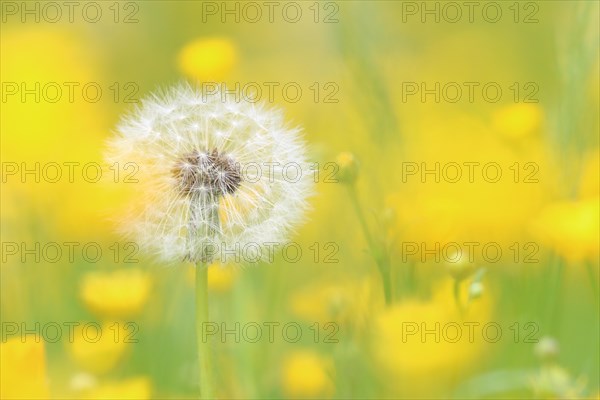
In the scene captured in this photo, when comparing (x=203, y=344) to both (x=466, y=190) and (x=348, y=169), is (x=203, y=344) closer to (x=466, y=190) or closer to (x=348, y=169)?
(x=348, y=169)

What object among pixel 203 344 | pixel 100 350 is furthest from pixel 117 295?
pixel 203 344

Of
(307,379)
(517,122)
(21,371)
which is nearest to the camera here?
(21,371)

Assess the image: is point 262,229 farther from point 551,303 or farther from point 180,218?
point 551,303

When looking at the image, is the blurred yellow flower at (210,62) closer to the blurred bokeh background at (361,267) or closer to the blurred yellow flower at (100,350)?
the blurred bokeh background at (361,267)

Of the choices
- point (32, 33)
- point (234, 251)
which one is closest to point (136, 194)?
point (234, 251)

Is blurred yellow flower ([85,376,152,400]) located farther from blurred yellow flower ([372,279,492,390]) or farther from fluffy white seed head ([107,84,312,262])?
blurred yellow flower ([372,279,492,390])

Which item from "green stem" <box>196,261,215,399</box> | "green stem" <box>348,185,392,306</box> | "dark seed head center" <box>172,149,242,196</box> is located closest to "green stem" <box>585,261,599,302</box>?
"green stem" <box>348,185,392,306</box>
